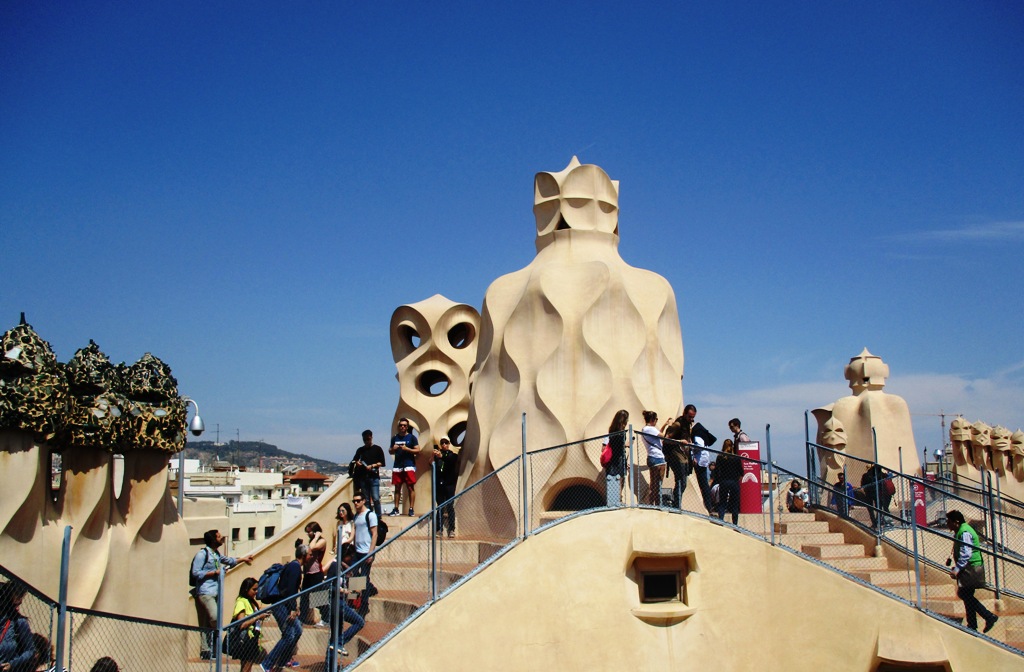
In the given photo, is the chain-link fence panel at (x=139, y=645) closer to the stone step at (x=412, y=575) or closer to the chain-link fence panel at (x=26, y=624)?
the chain-link fence panel at (x=26, y=624)

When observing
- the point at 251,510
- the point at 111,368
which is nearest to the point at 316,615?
the point at 111,368

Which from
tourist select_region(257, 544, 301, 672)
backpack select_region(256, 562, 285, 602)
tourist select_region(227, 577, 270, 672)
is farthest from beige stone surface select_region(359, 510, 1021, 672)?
tourist select_region(227, 577, 270, 672)

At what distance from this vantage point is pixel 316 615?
10.5 meters

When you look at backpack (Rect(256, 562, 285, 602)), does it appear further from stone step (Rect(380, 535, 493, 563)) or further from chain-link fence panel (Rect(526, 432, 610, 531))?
chain-link fence panel (Rect(526, 432, 610, 531))

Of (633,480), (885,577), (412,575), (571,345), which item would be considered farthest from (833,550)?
(412,575)

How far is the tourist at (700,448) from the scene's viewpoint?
1323 cm

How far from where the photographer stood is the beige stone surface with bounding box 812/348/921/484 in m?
27.4

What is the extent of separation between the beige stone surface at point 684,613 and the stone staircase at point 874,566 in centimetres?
44

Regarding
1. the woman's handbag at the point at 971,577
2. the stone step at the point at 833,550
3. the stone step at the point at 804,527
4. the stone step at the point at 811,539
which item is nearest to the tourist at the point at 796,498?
the stone step at the point at 804,527

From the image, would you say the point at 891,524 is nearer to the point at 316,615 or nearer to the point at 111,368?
the point at 316,615

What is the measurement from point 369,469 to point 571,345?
3893 millimetres

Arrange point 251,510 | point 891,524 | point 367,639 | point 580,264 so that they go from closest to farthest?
point 367,639 → point 891,524 → point 580,264 → point 251,510

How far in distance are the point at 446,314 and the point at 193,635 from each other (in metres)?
12.0

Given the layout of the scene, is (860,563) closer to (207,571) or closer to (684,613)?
(684,613)
